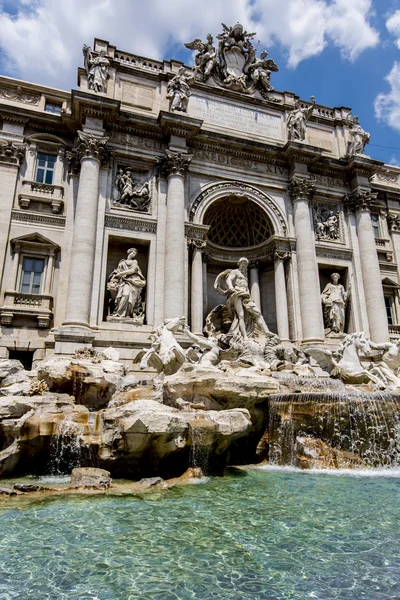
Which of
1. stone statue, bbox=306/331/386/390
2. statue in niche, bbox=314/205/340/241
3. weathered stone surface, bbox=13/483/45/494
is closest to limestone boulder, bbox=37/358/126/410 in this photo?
weathered stone surface, bbox=13/483/45/494

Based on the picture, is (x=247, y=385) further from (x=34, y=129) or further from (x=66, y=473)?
(x=34, y=129)

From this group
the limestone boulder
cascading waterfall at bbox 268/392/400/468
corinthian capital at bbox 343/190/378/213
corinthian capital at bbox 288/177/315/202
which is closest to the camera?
cascading waterfall at bbox 268/392/400/468

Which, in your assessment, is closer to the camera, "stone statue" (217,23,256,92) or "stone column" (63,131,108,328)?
"stone column" (63,131,108,328)

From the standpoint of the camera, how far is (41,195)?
1709 centimetres

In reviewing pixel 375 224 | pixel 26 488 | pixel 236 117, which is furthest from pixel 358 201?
pixel 26 488

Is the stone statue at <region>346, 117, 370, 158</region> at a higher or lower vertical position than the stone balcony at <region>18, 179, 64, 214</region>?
higher

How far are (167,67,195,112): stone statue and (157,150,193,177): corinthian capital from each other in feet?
7.31

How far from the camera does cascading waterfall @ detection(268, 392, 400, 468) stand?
898cm

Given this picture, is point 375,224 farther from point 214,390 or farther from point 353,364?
point 214,390

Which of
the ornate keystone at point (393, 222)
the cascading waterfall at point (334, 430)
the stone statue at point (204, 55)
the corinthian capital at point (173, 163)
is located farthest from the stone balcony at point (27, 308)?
the ornate keystone at point (393, 222)

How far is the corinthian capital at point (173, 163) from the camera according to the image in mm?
17984

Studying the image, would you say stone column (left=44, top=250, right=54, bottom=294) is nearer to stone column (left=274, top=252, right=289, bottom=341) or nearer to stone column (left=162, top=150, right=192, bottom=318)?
stone column (left=162, top=150, right=192, bottom=318)

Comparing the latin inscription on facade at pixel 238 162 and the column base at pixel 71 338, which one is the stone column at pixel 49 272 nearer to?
the column base at pixel 71 338

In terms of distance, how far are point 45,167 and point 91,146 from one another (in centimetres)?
241
